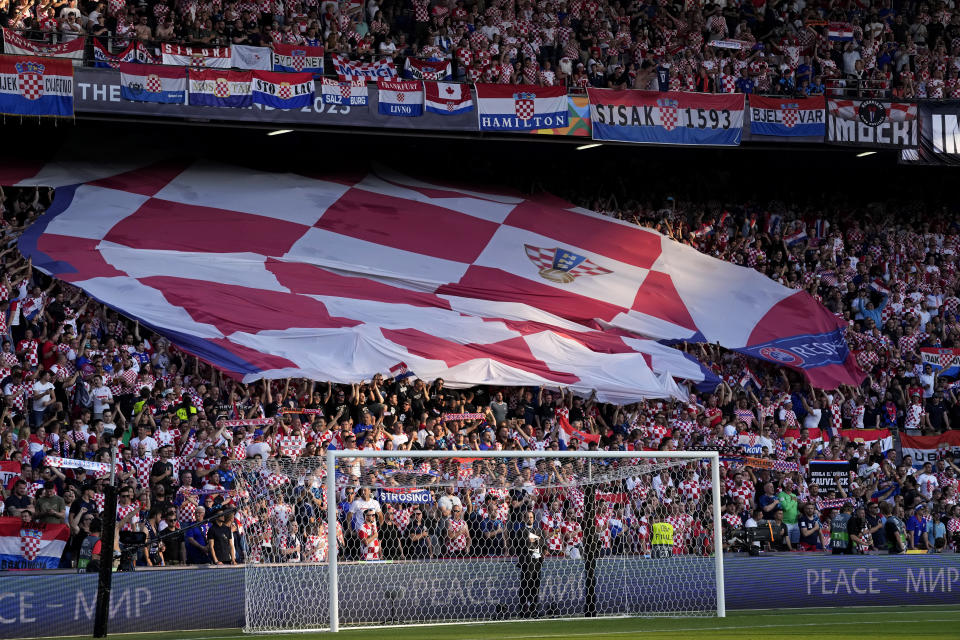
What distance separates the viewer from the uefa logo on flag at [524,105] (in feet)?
85.9

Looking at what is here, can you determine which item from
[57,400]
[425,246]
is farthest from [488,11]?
[57,400]

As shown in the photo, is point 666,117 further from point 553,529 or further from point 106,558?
point 106,558

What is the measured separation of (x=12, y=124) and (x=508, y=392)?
10101 mm

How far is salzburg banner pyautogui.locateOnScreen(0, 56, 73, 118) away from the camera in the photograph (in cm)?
2309

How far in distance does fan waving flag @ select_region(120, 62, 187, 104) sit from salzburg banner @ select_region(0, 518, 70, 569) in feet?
34.5

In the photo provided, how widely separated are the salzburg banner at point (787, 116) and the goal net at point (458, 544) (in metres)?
13.6

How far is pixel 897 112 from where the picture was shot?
91.8 feet

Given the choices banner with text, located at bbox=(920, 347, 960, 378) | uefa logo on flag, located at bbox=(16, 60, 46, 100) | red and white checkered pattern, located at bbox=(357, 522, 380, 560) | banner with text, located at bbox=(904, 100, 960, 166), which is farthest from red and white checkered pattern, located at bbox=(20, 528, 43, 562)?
banner with text, located at bbox=(904, 100, 960, 166)

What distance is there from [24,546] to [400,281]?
10.6 meters

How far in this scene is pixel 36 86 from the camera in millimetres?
23297

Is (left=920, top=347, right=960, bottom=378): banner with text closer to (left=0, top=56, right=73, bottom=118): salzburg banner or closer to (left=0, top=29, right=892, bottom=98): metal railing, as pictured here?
(left=0, top=29, right=892, bottom=98): metal railing

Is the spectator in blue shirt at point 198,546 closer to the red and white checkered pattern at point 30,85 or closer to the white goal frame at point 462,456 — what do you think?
the white goal frame at point 462,456

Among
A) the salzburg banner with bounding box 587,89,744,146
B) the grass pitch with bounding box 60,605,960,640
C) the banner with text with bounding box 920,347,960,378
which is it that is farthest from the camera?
the salzburg banner with bounding box 587,89,744,146

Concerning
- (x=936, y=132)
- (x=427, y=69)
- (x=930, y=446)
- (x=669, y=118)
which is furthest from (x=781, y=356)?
(x=427, y=69)
